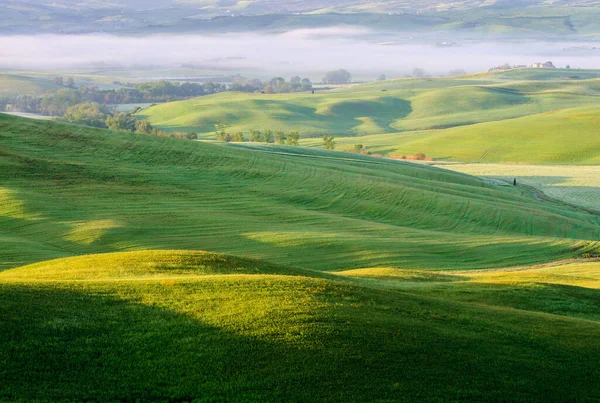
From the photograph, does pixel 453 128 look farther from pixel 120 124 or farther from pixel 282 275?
pixel 282 275

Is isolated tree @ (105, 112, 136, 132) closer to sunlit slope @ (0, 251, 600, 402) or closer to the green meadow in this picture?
the green meadow

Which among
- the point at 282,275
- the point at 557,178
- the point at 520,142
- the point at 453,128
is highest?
the point at 282,275

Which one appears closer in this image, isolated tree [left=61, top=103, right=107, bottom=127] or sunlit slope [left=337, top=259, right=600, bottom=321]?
sunlit slope [left=337, top=259, right=600, bottom=321]

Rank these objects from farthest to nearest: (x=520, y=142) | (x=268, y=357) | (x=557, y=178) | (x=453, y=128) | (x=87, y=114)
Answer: (x=87, y=114) → (x=453, y=128) → (x=520, y=142) → (x=557, y=178) → (x=268, y=357)

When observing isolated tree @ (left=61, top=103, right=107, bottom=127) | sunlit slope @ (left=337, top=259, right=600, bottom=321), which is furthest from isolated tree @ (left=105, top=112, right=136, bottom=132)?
sunlit slope @ (left=337, top=259, right=600, bottom=321)

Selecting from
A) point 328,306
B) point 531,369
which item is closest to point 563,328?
point 531,369

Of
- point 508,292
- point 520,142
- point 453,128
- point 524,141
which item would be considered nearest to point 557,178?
point 520,142
